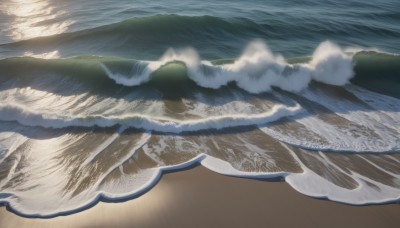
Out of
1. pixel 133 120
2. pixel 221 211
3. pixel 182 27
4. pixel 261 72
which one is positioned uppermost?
pixel 182 27

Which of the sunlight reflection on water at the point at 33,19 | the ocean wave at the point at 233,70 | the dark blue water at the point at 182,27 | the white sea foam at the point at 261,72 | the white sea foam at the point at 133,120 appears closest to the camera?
the white sea foam at the point at 133,120

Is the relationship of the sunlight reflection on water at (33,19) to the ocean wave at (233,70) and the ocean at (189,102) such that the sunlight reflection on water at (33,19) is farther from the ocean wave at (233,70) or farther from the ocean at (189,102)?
the ocean wave at (233,70)

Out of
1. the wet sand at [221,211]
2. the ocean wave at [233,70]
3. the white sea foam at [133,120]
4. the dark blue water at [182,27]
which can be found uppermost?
the dark blue water at [182,27]

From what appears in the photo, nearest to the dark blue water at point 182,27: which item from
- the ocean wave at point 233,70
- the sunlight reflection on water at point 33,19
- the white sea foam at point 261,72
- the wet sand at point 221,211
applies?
the sunlight reflection on water at point 33,19

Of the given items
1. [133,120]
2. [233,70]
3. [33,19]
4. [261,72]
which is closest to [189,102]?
[133,120]

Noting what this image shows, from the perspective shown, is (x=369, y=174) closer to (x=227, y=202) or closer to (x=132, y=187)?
(x=227, y=202)

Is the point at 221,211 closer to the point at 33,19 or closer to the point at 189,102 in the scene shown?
the point at 189,102
